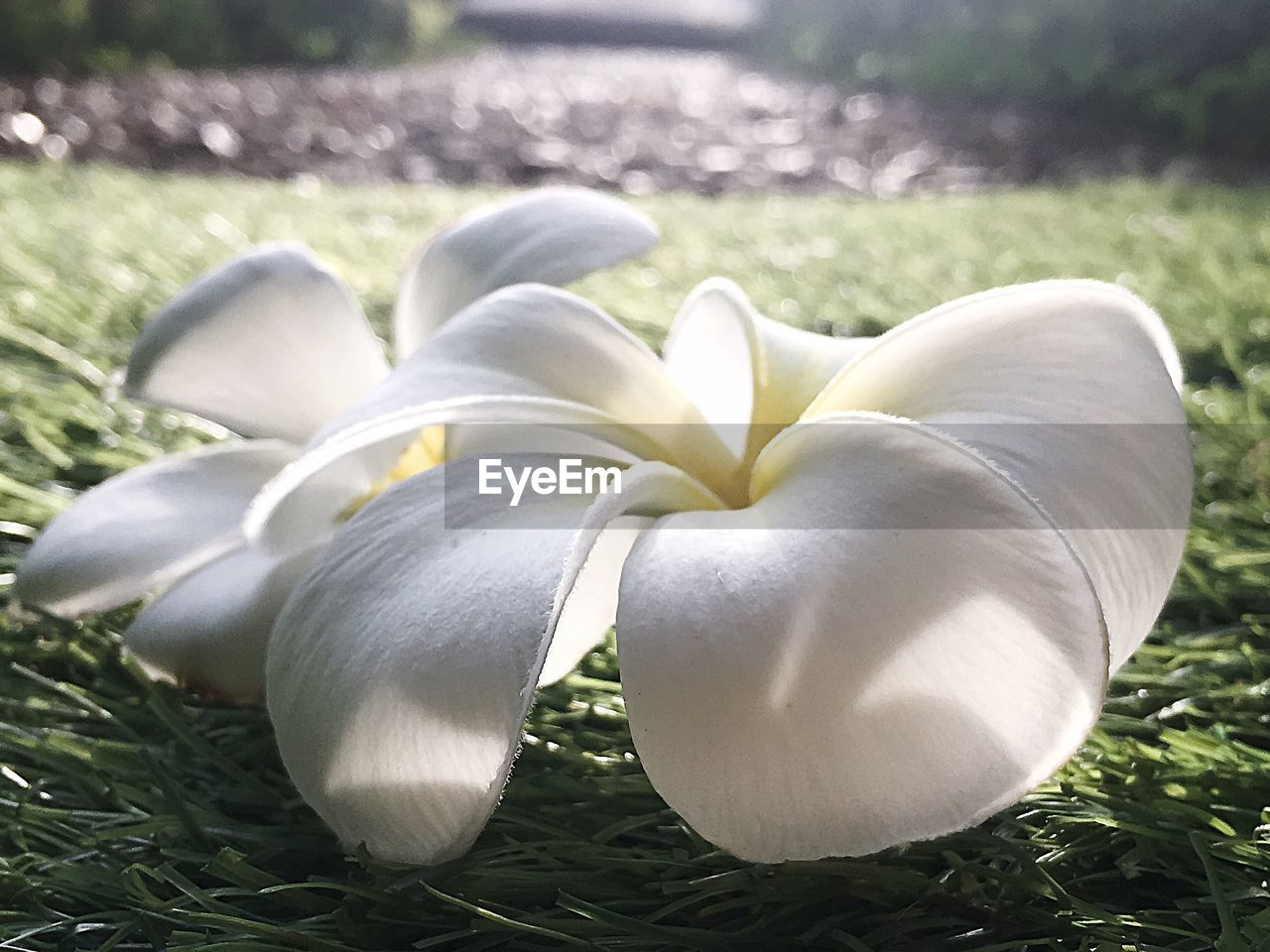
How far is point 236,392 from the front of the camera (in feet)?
1.35

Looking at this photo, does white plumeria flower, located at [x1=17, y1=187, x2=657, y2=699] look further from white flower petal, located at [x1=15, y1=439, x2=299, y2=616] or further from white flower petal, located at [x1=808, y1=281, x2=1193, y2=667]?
white flower petal, located at [x1=808, y1=281, x2=1193, y2=667]

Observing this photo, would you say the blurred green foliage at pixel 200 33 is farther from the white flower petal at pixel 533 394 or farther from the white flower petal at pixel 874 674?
the white flower petal at pixel 874 674

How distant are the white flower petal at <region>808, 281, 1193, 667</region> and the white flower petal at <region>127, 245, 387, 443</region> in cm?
19

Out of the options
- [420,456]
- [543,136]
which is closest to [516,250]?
[420,456]

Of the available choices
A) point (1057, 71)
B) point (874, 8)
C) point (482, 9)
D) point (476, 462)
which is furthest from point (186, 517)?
point (482, 9)

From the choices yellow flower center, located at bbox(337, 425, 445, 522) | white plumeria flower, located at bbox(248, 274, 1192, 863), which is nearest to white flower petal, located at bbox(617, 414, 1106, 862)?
white plumeria flower, located at bbox(248, 274, 1192, 863)

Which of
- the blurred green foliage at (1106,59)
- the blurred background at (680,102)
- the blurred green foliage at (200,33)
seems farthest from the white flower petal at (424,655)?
the blurred green foliage at (200,33)

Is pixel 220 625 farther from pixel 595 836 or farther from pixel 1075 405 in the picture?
pixel 1075 405

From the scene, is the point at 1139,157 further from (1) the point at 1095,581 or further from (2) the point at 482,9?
(2) the point at 482,9

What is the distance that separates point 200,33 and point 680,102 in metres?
1.70

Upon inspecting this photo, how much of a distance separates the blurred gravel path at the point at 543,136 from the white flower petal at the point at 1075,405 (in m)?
2.58

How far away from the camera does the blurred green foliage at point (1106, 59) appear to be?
9.68 ft

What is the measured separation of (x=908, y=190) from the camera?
2.85 m

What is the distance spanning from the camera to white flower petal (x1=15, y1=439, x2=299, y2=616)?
1.27 ft
